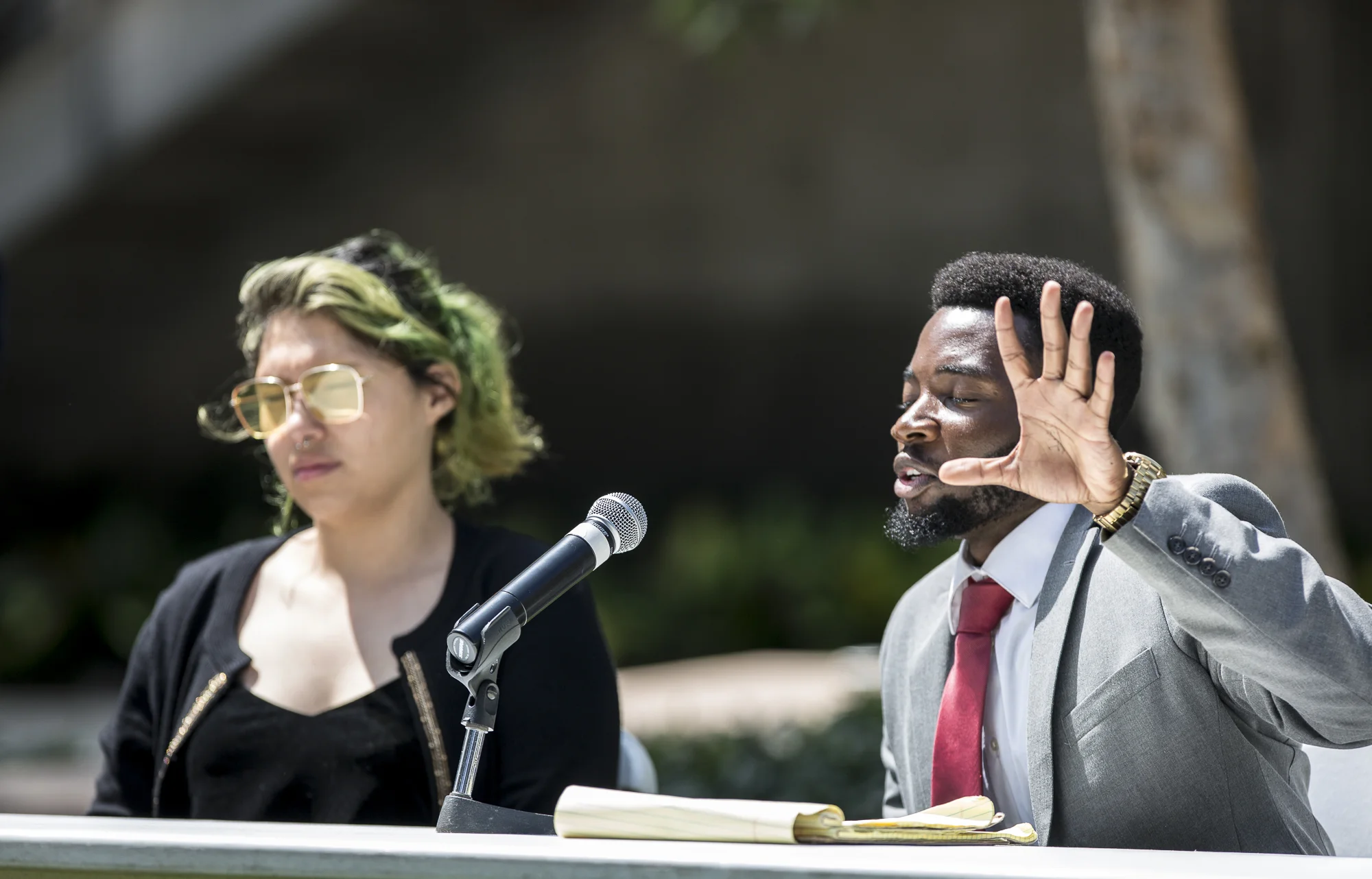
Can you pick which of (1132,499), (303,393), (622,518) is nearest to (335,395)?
(303,393)

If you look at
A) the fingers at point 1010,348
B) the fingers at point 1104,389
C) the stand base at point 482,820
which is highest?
the fingers at point 1010,348

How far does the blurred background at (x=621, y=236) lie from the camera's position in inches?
331

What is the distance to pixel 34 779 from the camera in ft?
22.1

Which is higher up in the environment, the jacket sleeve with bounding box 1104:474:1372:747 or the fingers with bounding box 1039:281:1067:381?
the fingers with bounding box 1039:281:1067:381

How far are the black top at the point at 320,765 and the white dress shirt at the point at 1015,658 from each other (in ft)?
3.55

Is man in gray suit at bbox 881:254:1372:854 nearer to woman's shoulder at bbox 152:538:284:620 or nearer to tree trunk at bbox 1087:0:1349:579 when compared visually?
woman's shoulder at bbox 152:538:284:620

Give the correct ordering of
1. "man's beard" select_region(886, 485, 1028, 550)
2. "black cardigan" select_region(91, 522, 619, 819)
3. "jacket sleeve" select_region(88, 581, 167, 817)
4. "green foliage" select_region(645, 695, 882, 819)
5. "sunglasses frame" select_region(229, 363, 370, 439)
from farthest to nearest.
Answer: "green foliage" select_region(645, 695, 882, 819) < "jacket sleeve" select_region(88, 581, 167, 817) < "sunglasses frame" select_region(229, 363, 370, 439) < "black cardigan" select_region(91, 522, 619, 819) < "man's beard" select_region(886, 485, 1028, 550)

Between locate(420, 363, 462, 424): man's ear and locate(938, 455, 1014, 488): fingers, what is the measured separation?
4.62 feet

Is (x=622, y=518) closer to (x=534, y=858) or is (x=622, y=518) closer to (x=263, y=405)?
(x=534, y=858)

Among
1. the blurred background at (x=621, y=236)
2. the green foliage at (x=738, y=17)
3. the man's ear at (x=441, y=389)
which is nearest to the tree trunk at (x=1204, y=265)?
the green foliage at (x=738, y=17)

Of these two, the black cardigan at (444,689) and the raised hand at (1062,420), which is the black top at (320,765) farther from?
the raised hand at (1062,420)

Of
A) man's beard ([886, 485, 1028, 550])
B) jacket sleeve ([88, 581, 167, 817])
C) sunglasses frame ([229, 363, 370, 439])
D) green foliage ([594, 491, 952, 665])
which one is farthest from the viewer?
green foliage ([594, 491, 952, 665])

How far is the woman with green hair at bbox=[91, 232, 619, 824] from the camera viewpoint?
2.89 meters

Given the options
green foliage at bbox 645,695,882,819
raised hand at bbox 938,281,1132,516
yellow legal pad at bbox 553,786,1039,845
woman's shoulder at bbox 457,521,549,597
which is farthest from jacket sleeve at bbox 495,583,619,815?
green foliage at bbox 645,695,882,819
